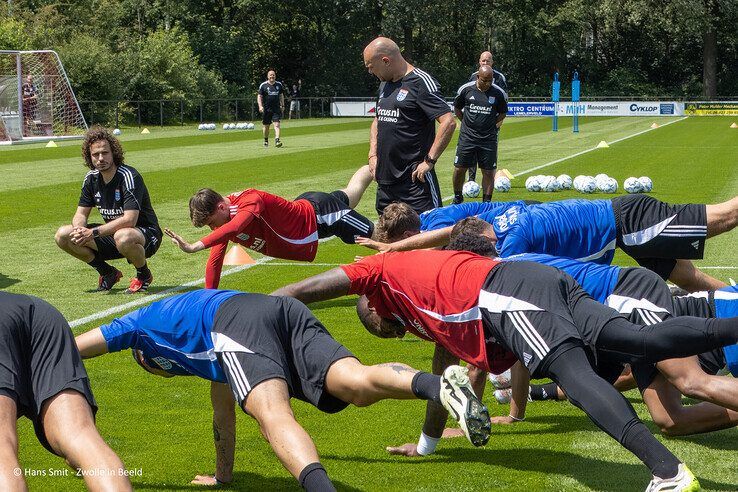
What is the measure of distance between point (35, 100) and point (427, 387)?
29.4 meters

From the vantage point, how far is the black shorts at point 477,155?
49.5 feet

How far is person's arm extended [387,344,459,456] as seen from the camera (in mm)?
5195

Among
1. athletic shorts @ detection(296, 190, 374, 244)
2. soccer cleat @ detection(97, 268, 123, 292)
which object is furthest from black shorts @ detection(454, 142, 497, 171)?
soccer cleat @ detection(97, 268, 123, 292)

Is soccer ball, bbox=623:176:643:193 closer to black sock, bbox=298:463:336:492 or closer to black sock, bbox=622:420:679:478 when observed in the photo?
black sock, bbox=622:420:679:478

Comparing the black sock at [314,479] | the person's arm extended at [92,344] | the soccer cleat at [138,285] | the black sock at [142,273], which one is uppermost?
the person's arm extended at [92,344]

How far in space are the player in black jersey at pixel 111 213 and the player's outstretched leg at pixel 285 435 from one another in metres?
5.44

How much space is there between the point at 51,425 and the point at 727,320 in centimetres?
280

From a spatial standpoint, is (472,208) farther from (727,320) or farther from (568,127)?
(568,127)

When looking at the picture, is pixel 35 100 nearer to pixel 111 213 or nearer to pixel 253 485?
pixel 111 213

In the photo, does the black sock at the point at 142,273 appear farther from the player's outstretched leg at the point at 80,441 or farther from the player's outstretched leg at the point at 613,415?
the player's outstretched leg at the point at 613,415

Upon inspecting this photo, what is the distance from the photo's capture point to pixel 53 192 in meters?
17.6

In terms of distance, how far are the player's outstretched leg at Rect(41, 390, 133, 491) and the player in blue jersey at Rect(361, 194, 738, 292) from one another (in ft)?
7.76

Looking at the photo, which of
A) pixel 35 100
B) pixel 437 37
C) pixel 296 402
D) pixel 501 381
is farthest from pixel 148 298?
pixel 437 37

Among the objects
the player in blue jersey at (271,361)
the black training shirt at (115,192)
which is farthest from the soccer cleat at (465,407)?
the black training shirt at (115,192)
